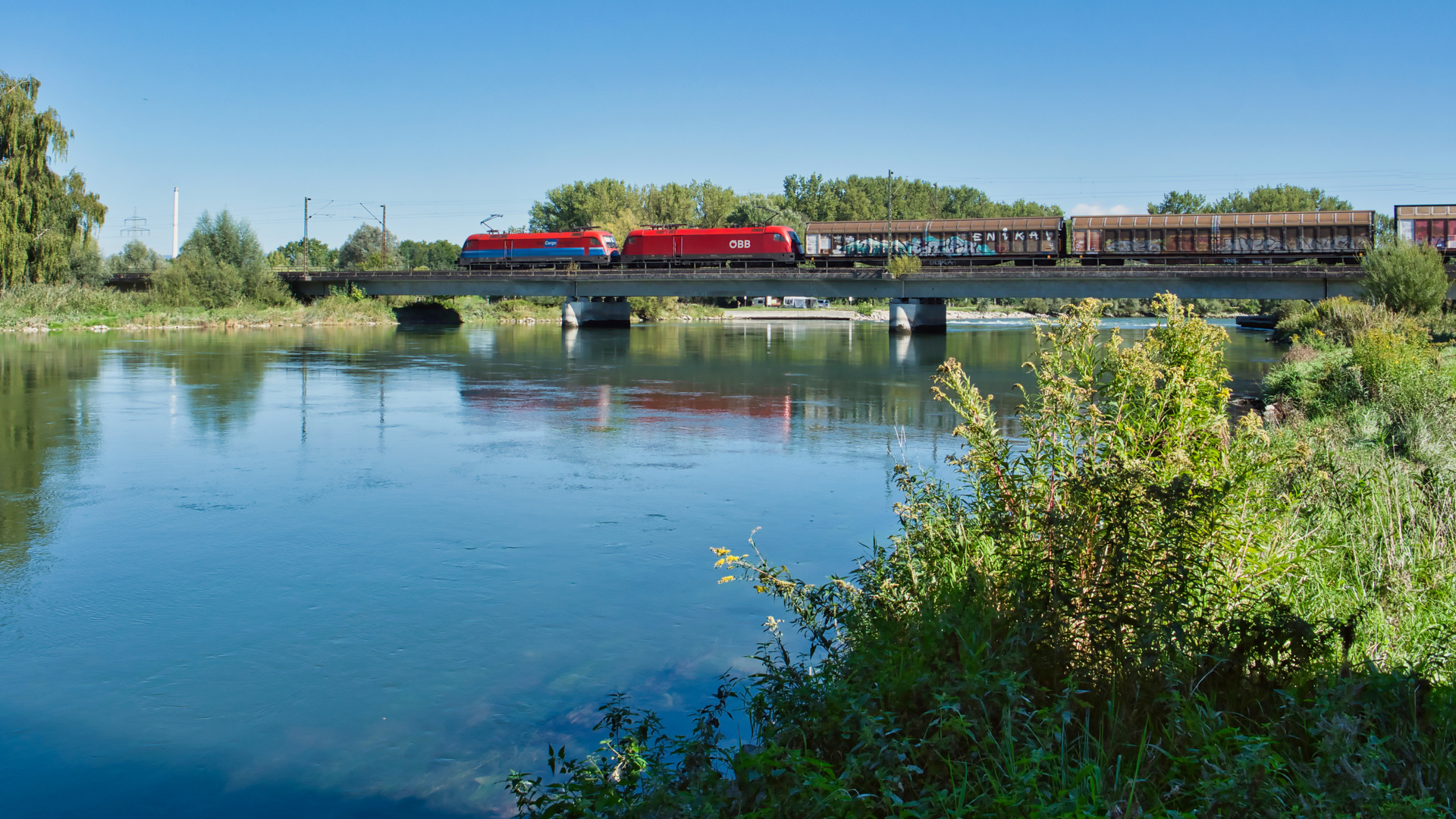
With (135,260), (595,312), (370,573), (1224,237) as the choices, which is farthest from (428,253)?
(370,573)

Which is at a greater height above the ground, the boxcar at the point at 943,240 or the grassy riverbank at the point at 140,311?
the boxcar at the point at 943,240

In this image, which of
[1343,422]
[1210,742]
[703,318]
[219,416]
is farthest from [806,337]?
[1210,742]

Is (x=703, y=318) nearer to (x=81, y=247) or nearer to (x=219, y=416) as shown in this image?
(x=81, y=247)

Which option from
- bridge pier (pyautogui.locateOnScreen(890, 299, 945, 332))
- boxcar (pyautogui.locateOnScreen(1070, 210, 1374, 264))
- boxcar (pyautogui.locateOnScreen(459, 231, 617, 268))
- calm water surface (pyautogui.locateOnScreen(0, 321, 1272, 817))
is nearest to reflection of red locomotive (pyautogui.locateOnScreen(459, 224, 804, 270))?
boxcar (pyautogui.locateOnScreen(459, 231, 617, 268))

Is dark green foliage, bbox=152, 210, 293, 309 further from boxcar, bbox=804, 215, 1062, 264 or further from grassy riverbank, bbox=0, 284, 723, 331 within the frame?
boxcar, bbox=804, 215, 1062, 264

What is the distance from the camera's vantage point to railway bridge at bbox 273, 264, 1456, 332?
4709 centimetres

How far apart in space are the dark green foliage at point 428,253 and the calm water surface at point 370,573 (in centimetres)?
16018

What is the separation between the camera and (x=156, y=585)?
930 centimetres

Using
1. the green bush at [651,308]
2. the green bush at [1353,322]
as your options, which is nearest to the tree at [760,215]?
the green bush at [651,308]

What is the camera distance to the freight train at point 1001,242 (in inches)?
2037

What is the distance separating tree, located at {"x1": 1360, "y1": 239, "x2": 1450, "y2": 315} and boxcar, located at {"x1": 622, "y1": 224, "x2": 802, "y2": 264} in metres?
31.9

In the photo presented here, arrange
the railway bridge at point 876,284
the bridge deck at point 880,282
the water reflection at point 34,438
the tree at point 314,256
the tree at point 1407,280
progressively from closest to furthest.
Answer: the water reflection at point 34,438
the tree at point 1407,280
the bridge deck at point 880,282
the railway bridge at point 876,284
the tree at point 314,256

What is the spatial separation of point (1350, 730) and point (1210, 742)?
0.57 metres

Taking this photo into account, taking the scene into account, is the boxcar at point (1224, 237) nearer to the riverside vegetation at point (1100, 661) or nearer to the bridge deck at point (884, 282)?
the bridge deck at point (884, 282)
